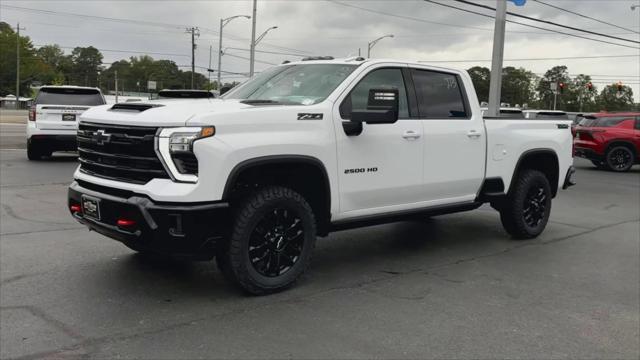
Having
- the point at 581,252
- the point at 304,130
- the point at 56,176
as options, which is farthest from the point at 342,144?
the point at 56,176

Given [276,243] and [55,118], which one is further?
[55,118]

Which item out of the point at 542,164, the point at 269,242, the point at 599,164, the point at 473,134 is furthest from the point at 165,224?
the point at 599,164

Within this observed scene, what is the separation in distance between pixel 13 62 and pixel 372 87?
369 ft

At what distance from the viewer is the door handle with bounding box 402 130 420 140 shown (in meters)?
5.64

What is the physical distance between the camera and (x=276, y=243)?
4785mm

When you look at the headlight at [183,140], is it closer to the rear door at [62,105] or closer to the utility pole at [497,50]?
the rear door at [62,105]

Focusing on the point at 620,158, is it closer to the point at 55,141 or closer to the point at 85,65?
the point at 55,141

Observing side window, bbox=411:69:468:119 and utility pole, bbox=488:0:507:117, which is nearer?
side window, bbox=411:69:468:119

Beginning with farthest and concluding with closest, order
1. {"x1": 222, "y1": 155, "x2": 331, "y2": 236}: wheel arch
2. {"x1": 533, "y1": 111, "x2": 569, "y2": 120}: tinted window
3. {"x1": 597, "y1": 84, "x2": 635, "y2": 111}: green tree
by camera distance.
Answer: {"x1": 597, "y1": 84, "x2": 635, "y2": 111}: green tree
{"x1": 533, "y1": 111, "x2": 569, "y2": 120}: tinted window
{"x1": 222, "y1": 155, "x2": 331, "y2": 236}: wheel arch

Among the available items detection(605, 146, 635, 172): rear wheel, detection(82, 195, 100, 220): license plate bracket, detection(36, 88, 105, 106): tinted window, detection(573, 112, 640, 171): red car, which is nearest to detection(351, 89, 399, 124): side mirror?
detection(82, 195, 100, 220): license plate bracket

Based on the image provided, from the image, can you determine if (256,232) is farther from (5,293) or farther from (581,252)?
(581,252)

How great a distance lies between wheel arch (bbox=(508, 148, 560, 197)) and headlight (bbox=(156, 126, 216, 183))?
165 inches

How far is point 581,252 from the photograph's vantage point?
6.92m

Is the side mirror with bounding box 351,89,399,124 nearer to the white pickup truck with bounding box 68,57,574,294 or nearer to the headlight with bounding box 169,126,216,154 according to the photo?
the white pickup truck with bounding box 68,57,574,294
